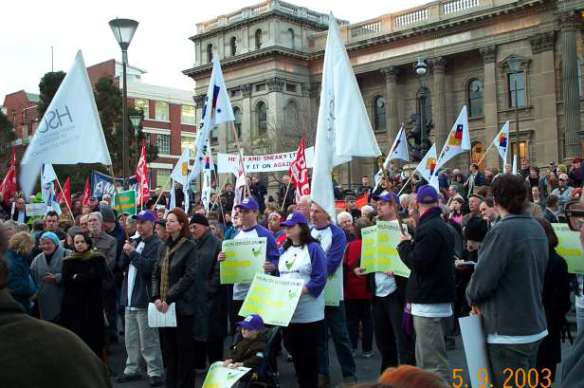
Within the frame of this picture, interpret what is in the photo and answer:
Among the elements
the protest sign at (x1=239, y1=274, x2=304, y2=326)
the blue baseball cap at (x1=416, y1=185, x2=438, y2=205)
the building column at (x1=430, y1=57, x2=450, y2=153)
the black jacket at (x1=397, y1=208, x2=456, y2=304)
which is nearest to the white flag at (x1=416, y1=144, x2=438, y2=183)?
the protest sign at (x1=239, y1=274, x2=304, y2=326)

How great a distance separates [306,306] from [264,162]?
10660 mm

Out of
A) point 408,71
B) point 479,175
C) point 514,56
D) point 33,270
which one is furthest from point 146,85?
point 33,270

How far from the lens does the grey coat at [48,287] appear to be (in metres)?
8.45

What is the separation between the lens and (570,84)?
126 feet

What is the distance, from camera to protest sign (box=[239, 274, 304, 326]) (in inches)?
261

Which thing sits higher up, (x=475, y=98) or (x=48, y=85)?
(x=48, y=85)

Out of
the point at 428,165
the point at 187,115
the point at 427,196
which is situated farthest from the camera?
the point at 187,115

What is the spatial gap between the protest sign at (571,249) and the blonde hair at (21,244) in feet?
20.3

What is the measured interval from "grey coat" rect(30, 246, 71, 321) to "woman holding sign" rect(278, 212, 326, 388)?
3.27m

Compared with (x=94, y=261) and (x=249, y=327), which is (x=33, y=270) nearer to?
(x=94, y=261)

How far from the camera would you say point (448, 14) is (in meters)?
46.8

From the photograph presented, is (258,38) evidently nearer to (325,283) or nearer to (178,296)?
(178,296)

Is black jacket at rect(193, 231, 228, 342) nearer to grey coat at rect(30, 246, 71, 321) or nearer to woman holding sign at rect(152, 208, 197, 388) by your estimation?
woman holding sign at rect(152, 208, 197, 388)

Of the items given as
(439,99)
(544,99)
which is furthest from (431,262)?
(439,99)
